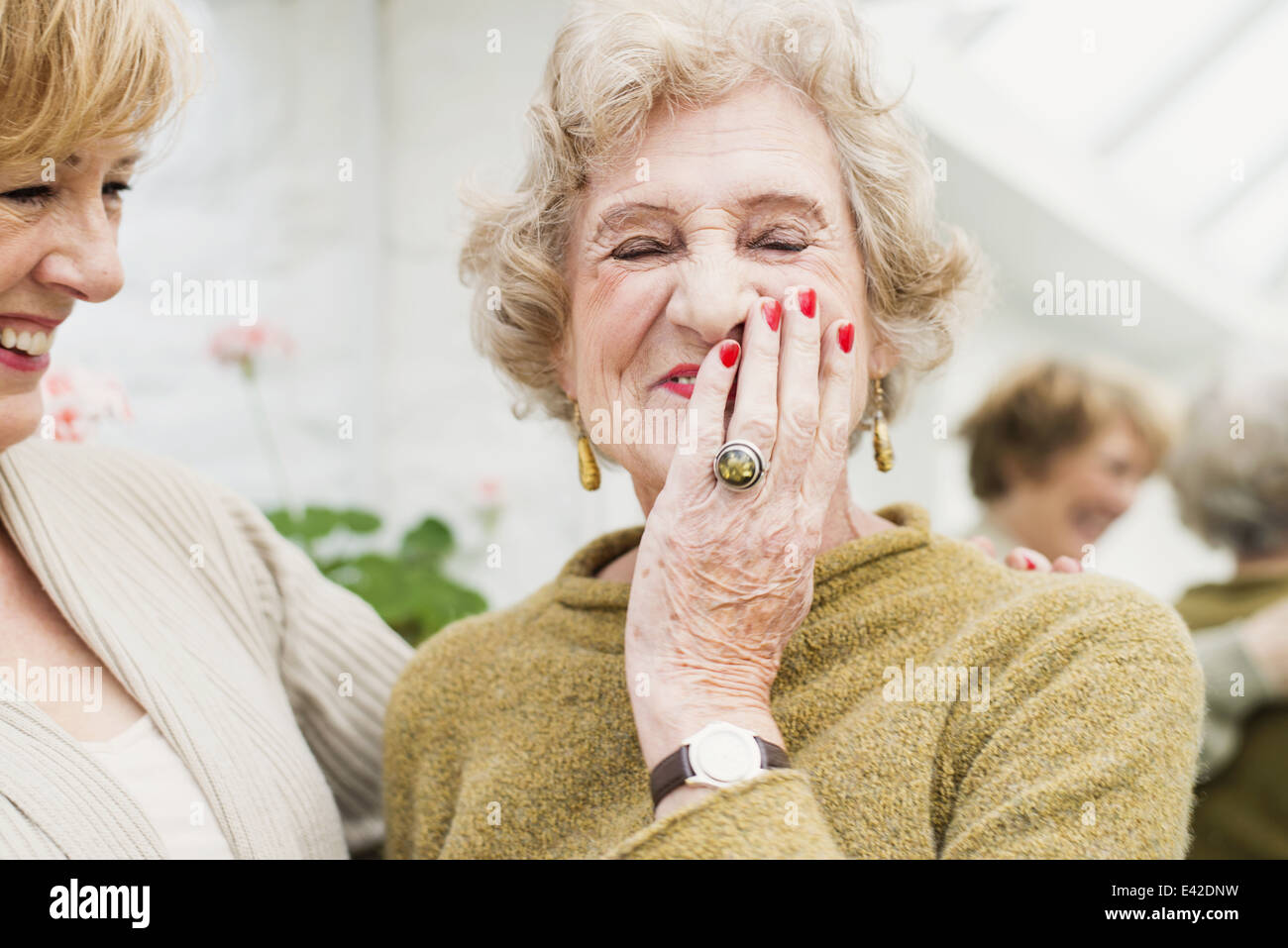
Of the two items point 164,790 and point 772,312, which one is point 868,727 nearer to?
point 772,312

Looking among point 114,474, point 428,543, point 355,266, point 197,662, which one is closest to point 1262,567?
point 428,543

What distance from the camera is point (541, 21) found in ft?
11.0

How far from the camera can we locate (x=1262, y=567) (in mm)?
2373

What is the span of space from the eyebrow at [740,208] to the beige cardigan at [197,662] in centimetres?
68

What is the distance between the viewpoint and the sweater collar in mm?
1290

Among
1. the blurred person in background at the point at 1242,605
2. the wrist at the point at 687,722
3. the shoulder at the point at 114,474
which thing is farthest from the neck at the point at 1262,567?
the shoulder at the point at 114,474

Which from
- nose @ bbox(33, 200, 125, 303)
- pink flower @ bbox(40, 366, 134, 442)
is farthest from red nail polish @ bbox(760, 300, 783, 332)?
pink flower @ bbox(40, 366, 134, 442)

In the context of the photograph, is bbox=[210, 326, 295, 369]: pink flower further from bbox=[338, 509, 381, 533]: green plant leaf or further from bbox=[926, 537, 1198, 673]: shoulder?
bbox=[926, 537, 1198, 673]: shoulder

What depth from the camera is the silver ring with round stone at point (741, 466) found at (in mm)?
1085

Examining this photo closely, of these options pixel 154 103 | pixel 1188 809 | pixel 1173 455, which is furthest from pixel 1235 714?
pixel 154 103

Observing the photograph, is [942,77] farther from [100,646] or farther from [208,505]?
[100,646]

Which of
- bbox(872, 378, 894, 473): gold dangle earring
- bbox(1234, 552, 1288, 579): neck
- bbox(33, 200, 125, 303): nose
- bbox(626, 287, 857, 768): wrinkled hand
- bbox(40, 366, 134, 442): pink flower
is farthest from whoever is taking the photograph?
bbox(1234, 552, 1288, 579): neck

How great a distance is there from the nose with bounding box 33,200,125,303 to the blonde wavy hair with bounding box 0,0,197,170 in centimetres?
7

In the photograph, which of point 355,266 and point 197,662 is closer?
point 197,662
